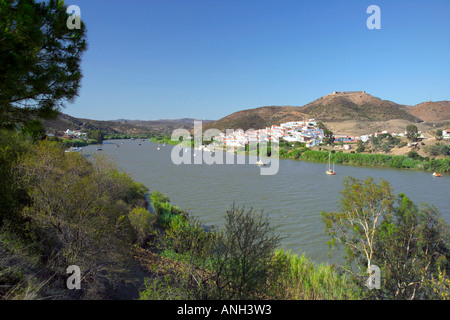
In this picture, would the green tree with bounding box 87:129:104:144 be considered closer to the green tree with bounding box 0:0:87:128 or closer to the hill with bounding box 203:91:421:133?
the hill with bounding box 203:91:421:133

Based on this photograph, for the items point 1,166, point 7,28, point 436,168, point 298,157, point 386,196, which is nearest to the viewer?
point 7,28

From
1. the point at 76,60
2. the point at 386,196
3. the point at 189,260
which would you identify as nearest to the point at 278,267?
the point at 189,260

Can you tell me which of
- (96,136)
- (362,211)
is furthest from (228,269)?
(96,136)

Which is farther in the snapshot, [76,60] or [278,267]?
[76,60]

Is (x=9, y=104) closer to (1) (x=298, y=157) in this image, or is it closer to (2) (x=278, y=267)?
(2) (x=278, y=267)

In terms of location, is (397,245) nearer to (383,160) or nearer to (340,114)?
(383,160)

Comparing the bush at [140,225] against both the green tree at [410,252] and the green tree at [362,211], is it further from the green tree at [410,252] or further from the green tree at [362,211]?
the green tree at [410,252]
